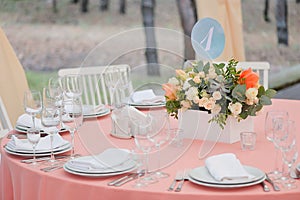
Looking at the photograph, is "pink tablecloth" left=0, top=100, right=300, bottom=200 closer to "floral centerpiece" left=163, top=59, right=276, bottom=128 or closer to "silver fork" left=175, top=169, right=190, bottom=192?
"silver fork" left=175, top=169, right=190, bottom=192

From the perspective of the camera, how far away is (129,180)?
1.85 meters

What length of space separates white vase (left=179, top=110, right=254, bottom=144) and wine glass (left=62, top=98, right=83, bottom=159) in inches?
17.2

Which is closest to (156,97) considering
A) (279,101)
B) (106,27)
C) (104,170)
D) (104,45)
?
(279,101)

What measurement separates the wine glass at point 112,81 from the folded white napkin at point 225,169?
70cm

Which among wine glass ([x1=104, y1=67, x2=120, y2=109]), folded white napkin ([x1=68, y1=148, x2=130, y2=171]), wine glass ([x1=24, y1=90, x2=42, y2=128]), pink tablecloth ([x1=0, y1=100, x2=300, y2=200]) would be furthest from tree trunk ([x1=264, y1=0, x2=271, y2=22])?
folded white napkin ([x1=68, y1=148, x2=130, y2=171])

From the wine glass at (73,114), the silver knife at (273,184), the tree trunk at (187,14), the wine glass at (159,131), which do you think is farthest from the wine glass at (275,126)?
the tree trunk at (187,14)

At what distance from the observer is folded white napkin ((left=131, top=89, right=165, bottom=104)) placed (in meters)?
2.89

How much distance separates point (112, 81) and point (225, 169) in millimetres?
987

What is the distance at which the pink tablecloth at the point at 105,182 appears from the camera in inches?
67.5

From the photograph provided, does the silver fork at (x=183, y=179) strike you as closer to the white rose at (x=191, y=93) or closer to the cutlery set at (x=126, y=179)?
the cutlery set at (x=126, y=179)

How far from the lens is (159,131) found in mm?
1831

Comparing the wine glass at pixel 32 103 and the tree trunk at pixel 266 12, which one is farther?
the tree trunk at pixel 266 12

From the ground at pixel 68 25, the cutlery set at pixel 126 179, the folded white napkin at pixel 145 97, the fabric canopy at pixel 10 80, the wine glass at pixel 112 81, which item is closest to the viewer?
the cutlery set at pixel 126 179

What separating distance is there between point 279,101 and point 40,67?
208 centimetres
